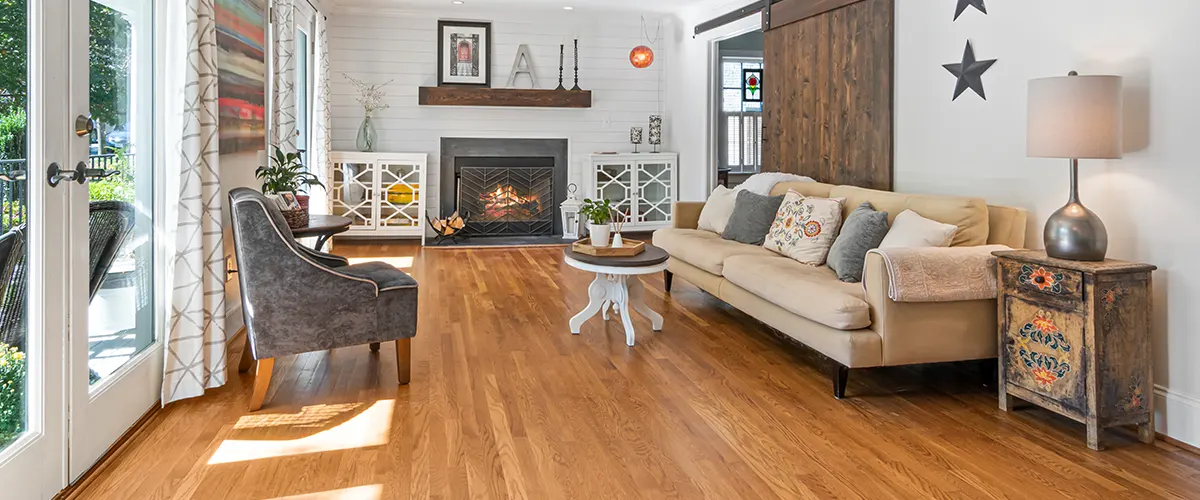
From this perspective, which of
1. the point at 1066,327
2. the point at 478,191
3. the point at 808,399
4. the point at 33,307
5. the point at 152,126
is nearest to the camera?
the point at 33,307

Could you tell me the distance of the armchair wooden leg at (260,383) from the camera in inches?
118

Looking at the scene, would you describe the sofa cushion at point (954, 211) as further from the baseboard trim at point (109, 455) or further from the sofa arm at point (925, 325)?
the baseboard trim at point (109, 455)

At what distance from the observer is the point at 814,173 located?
550 centimetres

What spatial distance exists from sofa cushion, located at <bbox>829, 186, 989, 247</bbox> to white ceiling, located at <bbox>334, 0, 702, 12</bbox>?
14.6 ft

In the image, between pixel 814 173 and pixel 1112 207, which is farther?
pixel 814 173

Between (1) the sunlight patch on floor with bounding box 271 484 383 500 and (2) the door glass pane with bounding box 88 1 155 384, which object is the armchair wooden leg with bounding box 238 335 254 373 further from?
(1) the sunlight patch on floor with bounding box 271 484 383 500

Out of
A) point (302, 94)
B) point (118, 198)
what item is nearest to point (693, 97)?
point (302, 94)

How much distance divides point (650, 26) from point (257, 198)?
21.6 feet

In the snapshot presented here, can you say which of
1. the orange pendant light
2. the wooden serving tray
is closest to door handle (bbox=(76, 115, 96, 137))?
the wooden serving tray

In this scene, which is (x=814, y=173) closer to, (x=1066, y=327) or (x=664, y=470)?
(x=1066, y=327)

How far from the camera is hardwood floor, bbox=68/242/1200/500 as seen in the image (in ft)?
7.75

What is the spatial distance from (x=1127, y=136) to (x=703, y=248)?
233 cm

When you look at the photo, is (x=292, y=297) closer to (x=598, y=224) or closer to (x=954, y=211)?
(x=598, y=224)

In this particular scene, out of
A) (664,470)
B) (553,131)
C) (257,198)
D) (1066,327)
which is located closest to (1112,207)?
(1066,327)
